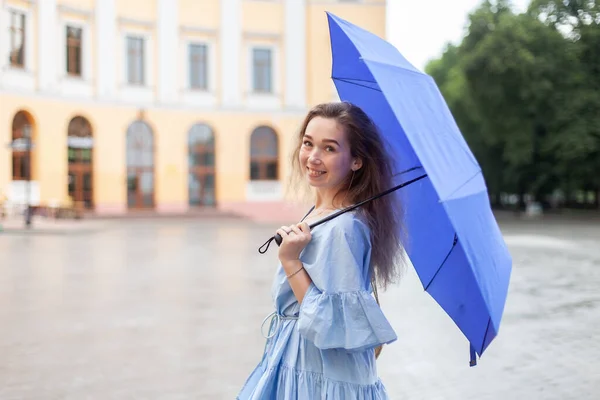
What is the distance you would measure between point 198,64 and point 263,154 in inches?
245

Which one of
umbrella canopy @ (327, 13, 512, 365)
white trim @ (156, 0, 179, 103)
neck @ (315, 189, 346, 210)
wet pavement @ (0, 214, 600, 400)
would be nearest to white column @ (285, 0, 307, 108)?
white trim @ (156, 0, 179, 103)

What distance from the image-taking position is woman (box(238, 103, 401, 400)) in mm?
2139

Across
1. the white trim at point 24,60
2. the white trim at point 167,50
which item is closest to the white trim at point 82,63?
the white trim at point 24,60

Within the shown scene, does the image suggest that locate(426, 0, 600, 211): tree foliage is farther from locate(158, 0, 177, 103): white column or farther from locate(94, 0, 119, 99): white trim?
locate(94, 0, 119, 99): white trim

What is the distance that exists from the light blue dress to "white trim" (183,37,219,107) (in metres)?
34.8

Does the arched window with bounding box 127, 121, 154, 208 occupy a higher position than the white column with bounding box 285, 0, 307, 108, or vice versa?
the white column with bounding box 285, 0, 307, 108

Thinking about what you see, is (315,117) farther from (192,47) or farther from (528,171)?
(528,171)

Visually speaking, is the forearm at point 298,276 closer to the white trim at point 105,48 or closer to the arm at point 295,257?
the arm at point 295,257

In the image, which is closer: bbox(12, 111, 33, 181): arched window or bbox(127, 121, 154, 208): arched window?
bbox(12, 111, 33, 181): arched window

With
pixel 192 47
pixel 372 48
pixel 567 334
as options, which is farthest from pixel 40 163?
pixel 372 48

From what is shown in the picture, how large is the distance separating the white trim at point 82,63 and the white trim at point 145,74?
5.62 feet

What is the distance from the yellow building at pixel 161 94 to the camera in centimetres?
3073

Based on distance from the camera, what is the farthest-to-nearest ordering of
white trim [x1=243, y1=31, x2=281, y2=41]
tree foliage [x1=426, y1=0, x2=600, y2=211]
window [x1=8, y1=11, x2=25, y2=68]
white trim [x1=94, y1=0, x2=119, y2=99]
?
white trim [x1=243, y1=31, x2=281, y2=41] → white trim [x1=94, y1=0, x2=119, y2=99] → tree foliage [x1=426, y1=0, x2=600, y2=211] → window [x1=8, y1=11, x2=25, y2=68]

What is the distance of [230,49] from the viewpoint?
36.8m
